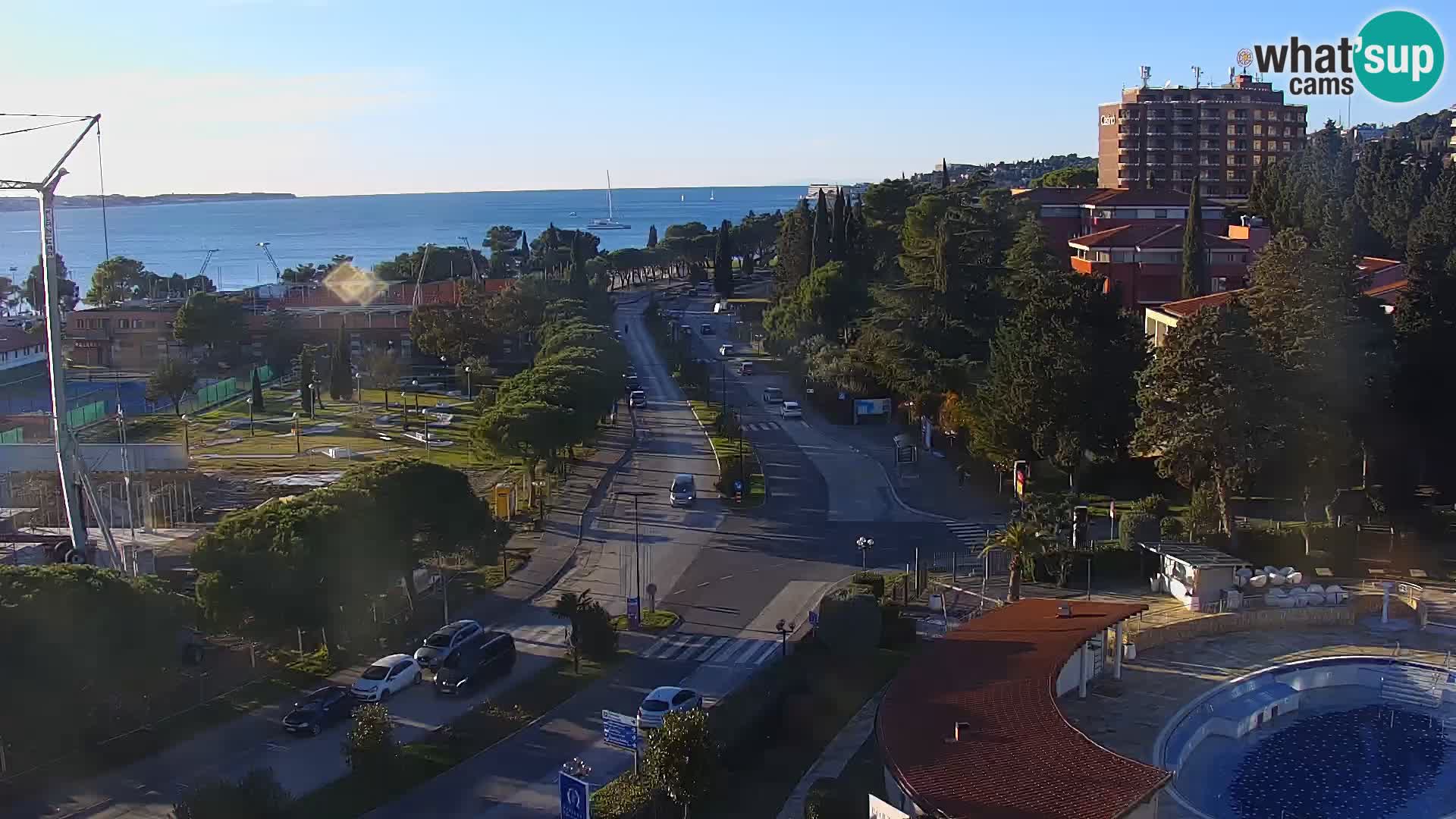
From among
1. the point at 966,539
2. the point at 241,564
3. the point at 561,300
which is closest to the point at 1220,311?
the point at 966,539

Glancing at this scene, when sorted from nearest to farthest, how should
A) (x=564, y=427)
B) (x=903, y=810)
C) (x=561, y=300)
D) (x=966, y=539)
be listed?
(x=903, y=810) < (x=966, y=539) < (x=564, y=427) < (x=561, y=300)

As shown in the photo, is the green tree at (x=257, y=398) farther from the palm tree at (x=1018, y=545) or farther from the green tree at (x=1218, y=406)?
the green tree at (x=1218, y=406)

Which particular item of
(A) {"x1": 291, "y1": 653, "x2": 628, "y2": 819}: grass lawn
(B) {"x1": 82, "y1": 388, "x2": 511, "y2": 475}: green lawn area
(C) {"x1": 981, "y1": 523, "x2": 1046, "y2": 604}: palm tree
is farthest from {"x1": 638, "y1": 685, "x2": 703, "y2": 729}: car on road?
(B) {"x1": 82, "y1": 388, "x2": 511, "y2": 475}: green lawn area

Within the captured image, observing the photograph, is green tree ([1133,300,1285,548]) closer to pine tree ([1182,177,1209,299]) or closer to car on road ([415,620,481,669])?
car on road ([415,620,481,669])

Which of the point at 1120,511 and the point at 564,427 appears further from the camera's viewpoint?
the point at 564,427

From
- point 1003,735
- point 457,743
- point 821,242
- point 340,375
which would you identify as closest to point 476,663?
point 457,743

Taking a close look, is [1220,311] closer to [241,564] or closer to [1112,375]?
[1112,375]
